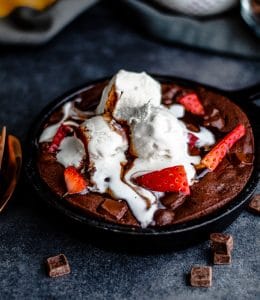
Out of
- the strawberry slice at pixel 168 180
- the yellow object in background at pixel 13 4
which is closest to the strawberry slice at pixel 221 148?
the strawberry slice at pixel 168 180

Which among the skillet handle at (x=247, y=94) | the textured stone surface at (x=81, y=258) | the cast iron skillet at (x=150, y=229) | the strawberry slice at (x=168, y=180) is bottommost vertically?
the textured stone surface at (x=81, y=258)

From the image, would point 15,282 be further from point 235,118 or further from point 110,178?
point 235,118

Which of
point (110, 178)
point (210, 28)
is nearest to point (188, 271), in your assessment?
point (110, 178)

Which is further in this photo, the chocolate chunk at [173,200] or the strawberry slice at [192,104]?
the strawberry slice at [192,104]

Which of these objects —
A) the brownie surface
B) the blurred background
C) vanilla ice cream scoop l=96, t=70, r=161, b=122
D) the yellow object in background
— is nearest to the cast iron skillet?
the brownie surface

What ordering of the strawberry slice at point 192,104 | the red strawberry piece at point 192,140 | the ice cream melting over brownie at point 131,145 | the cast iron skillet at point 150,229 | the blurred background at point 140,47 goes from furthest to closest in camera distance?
the blurred background at point 140,47 < the strawberry slice at point 192,104 < the red strawberry piece at point 192,140 < the ice cream melting over brownie at point 131,145 < the cast iron skillet at point 150,229

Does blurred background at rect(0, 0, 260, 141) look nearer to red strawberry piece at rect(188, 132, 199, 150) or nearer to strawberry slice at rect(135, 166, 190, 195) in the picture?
red strawberry piece at rect(188, 132, 199, 150)

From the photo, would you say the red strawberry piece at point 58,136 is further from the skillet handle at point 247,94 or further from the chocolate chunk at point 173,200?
the skillet handle at point 247,94
